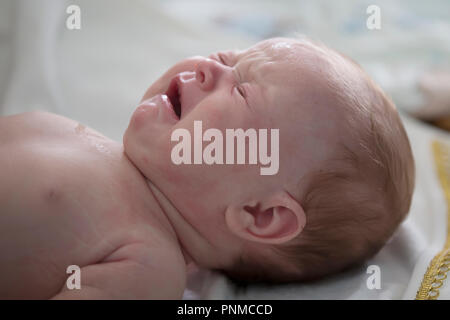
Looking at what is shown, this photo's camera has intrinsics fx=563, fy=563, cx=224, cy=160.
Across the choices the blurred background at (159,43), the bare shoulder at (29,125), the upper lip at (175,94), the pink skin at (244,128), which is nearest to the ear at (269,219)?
the pink skin at (244,128)

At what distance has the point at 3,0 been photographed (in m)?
1.34

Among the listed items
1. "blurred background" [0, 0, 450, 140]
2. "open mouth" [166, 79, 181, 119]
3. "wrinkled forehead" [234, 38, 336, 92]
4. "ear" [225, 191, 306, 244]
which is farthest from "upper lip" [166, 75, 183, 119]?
"blurred background" [0, 0, 450, 140]

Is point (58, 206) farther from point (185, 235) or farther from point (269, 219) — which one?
point (269, 219)

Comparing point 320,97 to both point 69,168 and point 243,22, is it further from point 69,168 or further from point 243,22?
point 243,22

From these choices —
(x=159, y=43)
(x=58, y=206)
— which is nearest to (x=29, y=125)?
(x=58, y=206)

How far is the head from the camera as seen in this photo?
0.92m

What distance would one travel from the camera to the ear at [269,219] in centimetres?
92

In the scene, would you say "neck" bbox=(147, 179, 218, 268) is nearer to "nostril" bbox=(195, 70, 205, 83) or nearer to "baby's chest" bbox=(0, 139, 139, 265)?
"baby's chest" bbox=(0, 139, 139, 265)

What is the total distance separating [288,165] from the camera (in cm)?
92

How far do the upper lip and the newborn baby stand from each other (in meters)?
0.01

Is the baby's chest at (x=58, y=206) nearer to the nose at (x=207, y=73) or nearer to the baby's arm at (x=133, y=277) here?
the baby's arm at (x=133, y=277)

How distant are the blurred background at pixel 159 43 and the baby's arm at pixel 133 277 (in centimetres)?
51

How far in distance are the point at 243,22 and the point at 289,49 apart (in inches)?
47.5

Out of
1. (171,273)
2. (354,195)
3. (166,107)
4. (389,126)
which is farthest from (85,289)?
(389,126)
